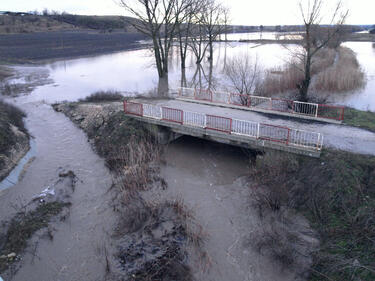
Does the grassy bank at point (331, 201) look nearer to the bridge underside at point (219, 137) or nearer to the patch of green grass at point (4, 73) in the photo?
the bridge underside at point (219, 137)

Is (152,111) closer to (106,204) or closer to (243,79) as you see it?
(106,204)

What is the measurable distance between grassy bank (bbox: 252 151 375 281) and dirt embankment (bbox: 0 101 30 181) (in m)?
10.6

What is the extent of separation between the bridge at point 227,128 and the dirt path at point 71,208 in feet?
11.6

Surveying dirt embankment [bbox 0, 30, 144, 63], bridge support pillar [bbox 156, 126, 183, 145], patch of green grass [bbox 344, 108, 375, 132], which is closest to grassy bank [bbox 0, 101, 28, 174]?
bridge support pillar [bbox 156, 126, 183, 145]

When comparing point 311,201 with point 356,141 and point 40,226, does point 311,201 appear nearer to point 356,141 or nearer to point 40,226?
point 356,141

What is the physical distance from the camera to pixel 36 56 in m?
51.1

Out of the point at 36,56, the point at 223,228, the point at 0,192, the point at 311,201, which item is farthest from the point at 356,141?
the point at 36,56

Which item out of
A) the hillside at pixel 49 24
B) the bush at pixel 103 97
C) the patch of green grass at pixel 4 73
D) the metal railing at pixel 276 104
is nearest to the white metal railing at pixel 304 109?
the metal railing at pixel 276 104

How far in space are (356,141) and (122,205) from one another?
9.30m

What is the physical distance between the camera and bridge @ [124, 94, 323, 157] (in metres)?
11.5

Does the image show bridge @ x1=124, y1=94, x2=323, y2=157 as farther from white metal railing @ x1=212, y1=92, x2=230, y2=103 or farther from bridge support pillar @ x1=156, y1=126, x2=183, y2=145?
white metal railing @ x1=212, y1=92, x2=230, y2=103

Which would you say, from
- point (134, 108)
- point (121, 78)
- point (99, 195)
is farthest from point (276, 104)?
point (121, 78)

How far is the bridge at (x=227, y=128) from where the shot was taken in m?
11.5

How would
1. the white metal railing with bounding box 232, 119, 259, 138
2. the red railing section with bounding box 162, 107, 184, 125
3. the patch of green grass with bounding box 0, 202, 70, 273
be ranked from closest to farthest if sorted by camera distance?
the patch of green grass with bounding box 0, 202, 70, 273
the white metal railing with bounding box 232, 119, 259, 138
the red railing section with bounding box 162, 107, 184, 125
